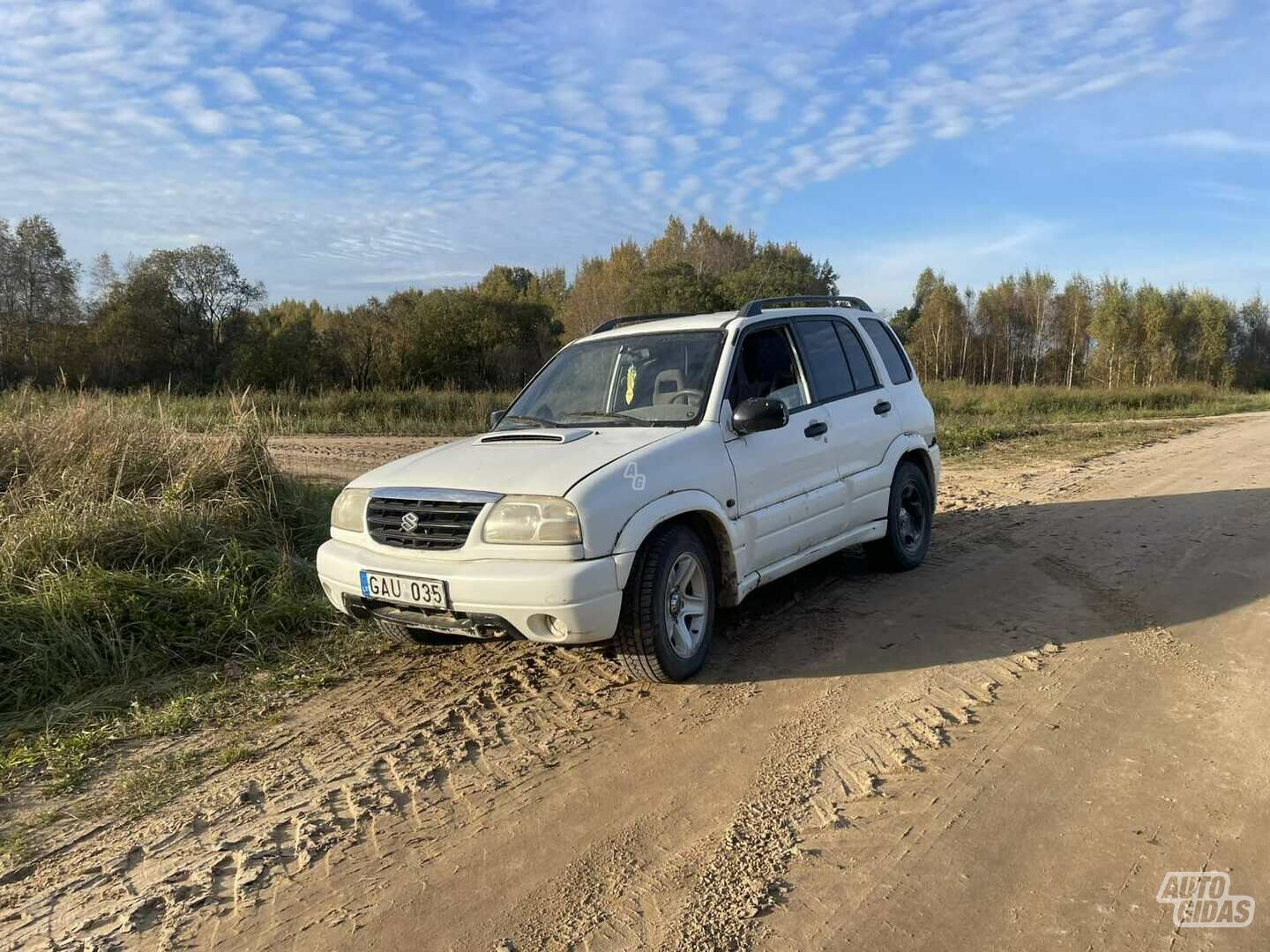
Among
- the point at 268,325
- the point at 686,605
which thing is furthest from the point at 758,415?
the point at 268,325

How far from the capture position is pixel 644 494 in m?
3.95

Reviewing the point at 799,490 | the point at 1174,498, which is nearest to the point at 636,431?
the point at 799,490

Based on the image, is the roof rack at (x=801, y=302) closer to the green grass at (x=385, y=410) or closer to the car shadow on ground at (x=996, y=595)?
the car shadow on ground at (x=996, y=595)

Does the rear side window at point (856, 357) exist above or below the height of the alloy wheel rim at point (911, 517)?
above

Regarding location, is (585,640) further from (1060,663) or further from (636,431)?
(1060,663)

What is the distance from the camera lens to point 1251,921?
243 centimetres

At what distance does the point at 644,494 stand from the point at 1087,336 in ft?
207

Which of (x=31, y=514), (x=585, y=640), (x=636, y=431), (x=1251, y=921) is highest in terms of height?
(x=636, y=431)

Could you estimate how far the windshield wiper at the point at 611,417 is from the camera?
4688mm

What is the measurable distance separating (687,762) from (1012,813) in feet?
3.99

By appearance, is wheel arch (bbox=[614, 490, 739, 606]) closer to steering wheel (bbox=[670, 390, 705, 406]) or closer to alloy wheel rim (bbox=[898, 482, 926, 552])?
steering wheel (bbox=[670, 390, 705, 406])

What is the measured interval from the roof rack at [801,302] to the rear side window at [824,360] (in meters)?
0.19

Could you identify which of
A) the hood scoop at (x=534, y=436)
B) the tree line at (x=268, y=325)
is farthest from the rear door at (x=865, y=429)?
the tree line at (x=268, y=325)

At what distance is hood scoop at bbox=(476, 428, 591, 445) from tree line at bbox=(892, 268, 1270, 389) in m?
52.2
